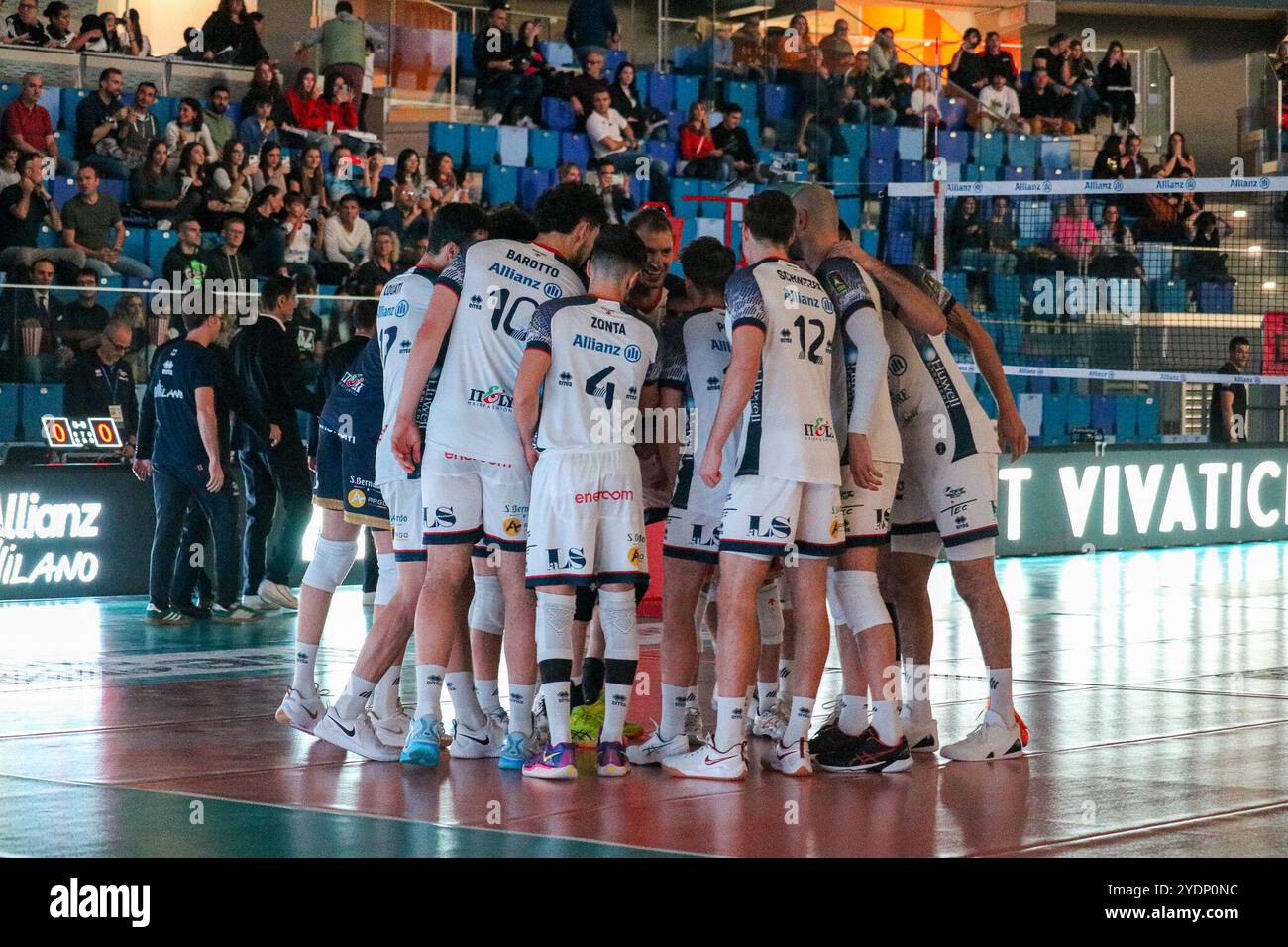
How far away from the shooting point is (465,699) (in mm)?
7812

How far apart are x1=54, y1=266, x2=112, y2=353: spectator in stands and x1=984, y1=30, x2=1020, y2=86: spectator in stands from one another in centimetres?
1594

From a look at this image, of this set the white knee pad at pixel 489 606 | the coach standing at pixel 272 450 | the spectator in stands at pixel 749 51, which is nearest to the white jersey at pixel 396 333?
the white knee pad at pixel 489 606

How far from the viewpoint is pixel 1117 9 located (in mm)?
34250

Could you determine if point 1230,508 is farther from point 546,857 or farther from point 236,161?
point 546,857

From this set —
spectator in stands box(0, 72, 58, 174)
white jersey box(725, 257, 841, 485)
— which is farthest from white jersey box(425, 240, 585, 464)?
spectator in stands box(0, 72, 58, 174)

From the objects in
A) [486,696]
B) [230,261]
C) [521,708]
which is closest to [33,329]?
[230,261]

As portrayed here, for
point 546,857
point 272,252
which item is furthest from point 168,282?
point 546,857

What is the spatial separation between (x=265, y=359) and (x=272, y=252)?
4.78 metres

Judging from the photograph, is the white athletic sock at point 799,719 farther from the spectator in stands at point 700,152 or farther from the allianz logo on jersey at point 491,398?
the spectator in stands at point 700,152

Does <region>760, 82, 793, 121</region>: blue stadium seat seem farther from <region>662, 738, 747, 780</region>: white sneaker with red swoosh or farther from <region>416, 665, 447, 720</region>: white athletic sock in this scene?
<region>662, 738, 747, 780</region>: white sneaker with red swoosh

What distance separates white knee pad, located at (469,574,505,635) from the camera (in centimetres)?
778

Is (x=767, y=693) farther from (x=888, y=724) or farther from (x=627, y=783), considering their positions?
(x=627, y=783)

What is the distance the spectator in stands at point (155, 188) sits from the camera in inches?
719

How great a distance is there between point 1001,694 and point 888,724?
63 centimetres
